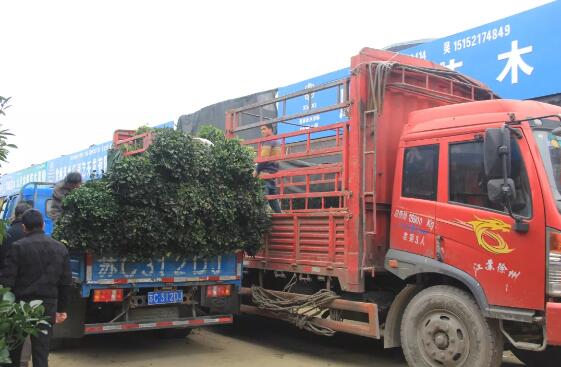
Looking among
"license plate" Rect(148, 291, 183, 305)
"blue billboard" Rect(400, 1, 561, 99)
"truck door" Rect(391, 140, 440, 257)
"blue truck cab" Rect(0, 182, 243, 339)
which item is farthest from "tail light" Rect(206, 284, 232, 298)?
"blue billboard" Rect(400, 1, 561, 99)

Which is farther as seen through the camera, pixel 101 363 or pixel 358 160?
pixel 101 363

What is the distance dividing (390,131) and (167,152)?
236 centimetres

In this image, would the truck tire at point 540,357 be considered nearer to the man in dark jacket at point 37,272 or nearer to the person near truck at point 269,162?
the person near truck at point 269,162

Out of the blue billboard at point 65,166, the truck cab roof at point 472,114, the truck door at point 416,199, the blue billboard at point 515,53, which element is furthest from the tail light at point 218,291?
the blue billboard at point 65,166

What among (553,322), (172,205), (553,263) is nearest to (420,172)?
(553,263)

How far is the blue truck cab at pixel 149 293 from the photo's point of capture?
5.50 metres

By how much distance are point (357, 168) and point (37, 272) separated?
307cm

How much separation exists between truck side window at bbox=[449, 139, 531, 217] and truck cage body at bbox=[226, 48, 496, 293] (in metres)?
0.84

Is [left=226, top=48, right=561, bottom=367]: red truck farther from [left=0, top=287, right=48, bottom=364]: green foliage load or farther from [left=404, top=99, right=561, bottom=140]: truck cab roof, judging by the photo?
[left=0, top=287, right=48, bottom=364]: green foliage load

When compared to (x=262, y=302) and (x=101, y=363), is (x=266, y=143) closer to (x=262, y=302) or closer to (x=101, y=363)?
(x=262, y=302)

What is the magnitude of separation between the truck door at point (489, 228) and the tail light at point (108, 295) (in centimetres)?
325

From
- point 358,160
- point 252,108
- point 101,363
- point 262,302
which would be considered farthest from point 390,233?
point 101,363

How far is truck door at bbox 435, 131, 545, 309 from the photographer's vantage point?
163 inches

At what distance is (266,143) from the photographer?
6926mm
